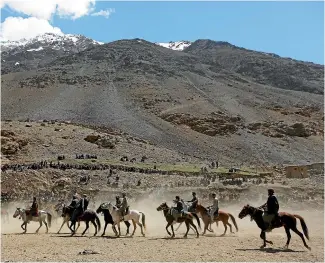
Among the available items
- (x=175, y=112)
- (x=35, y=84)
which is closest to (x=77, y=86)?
(x=35, y=84)

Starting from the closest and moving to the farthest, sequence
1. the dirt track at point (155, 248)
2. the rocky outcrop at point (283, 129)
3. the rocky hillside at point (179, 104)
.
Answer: the dirt track at point (155, 248) → the rocky hillside at point (179, 104) → the rocky outcrop at point (283, 129)

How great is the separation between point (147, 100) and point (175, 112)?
32.3 ft

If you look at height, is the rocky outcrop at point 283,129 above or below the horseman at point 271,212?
above

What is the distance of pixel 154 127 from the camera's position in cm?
8662

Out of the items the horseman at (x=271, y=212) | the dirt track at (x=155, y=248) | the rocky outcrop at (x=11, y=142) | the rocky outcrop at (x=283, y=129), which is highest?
the rocky outcrop at (x=283, y=129)

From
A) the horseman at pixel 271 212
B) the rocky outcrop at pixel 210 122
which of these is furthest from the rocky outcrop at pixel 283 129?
the horseman at pixel 271 212

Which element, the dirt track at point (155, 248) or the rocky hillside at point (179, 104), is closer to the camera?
the dirt track at point (155, 248)

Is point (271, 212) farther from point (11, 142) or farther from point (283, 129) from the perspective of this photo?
point (283, 129)

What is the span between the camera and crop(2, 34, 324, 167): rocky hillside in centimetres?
8225

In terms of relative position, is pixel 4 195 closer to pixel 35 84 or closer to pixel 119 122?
pixel 119 122

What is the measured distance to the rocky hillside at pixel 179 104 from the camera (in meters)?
82.2

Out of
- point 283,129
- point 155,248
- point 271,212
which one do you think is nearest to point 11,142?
point 155,248

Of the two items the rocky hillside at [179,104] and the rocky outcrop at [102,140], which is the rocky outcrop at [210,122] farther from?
the rocky outcrop at [102,140]

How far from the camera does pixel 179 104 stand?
347 ft
